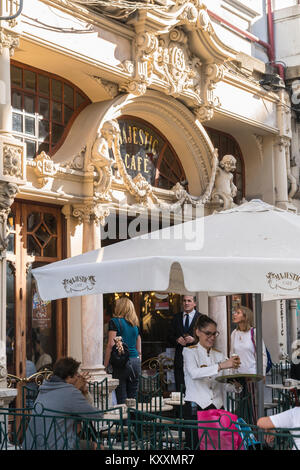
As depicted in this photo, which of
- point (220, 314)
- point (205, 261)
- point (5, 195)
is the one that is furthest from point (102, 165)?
point (205, 261)

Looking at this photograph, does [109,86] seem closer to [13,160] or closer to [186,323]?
[13,160]

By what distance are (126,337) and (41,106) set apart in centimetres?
352

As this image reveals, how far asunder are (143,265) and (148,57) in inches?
254

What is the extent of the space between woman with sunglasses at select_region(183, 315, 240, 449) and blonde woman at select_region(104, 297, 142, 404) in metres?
3.11

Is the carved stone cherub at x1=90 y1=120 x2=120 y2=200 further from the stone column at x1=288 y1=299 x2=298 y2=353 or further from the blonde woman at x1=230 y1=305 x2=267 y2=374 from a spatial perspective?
the stone column at x1=288 y1=299 x2=298 y2=353

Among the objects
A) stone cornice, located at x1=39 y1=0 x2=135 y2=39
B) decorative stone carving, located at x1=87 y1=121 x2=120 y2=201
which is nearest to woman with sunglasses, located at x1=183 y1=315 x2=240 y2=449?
decorative stone carving, located at x1=87 y1=121 x2=120 y2=201

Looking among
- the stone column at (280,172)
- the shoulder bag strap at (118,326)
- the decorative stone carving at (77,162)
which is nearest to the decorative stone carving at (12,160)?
the decorative stone carving at (77,162)

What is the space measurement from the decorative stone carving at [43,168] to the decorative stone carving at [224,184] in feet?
13.4

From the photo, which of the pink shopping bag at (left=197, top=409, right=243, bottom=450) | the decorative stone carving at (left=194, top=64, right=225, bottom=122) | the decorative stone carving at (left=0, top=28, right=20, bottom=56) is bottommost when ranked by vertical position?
the pink shopping bag at (left=197, top=409, right=243, bottom=450)

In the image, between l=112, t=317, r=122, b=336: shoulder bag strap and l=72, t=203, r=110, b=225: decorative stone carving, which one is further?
l=72, t=203, r=110, b=225: decorative stone carving

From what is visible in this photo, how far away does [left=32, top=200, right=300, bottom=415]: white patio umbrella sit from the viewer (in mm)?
5414

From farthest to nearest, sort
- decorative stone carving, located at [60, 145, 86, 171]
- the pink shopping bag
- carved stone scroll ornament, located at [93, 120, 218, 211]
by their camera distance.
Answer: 1. carved stone scroll ornament, located at [93, 120, 218, 211]
2. decorative stone carving, located at [60, 145, 86, 171]
3. the pink shopping bag

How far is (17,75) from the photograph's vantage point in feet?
33.6

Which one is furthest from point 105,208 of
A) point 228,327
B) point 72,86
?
point 228,327
